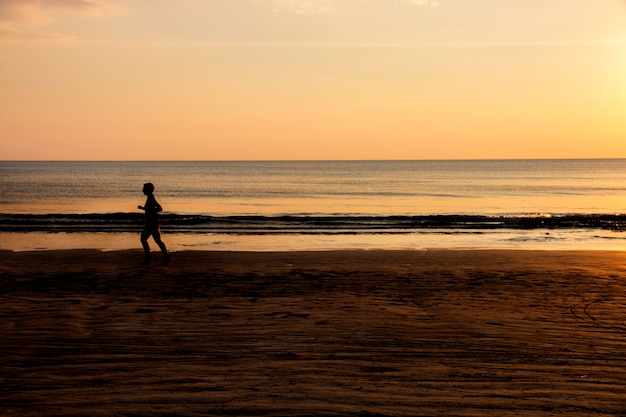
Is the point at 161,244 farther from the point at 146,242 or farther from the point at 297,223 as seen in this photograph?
the point at 297,223

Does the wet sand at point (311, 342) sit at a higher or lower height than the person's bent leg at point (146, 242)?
lower

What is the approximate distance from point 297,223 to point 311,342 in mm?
24191

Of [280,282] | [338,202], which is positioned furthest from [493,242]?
[338,202]

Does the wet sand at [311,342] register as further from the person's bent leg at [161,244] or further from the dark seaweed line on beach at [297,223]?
the dark seaweed line on beach at [297,223]

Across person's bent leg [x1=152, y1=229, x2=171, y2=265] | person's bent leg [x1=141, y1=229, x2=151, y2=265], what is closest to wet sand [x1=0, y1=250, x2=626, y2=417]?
person's bent leg [x1=141, y1=229, x2=151, y2=265]

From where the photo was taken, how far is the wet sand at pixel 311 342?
5711mm

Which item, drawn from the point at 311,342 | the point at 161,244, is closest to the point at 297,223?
the point at 161,244

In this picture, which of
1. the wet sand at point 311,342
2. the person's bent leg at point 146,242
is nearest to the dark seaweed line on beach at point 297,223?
the person's bent leg at point 146,242

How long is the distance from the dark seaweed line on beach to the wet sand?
47.9ft

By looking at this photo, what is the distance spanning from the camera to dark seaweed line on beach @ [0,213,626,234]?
2836cm

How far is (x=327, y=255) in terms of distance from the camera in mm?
16891

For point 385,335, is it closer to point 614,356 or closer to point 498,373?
point 498,373

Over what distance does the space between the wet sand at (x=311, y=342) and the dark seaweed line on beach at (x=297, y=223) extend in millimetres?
14608

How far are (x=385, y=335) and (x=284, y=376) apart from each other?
6.61 ft
